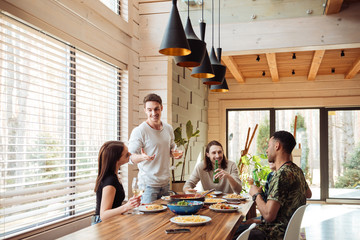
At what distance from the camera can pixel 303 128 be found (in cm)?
844

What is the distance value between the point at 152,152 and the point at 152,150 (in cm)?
2

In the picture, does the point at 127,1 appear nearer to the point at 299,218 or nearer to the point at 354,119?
the point at 299,218

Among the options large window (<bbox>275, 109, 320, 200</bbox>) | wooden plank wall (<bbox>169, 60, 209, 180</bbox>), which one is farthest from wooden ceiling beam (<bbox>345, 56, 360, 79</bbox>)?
wooden plank wall (<bbox>169, 60, 209, 180</bbox>)

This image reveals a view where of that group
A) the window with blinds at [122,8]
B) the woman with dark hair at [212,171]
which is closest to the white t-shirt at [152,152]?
the woman with dark hair at [212,171]

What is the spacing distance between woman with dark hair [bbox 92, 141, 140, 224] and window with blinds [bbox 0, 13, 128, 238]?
0.55 metres

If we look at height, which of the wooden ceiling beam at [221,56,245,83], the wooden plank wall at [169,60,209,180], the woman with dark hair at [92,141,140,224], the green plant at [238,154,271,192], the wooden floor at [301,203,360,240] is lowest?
the wooden floor at [301,203,360,240]

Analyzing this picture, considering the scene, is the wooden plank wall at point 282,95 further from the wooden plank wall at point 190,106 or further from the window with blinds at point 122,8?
the window with blinds at point 122,8

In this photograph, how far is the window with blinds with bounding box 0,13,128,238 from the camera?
2549 mm

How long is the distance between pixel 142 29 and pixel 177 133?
56.3 inches

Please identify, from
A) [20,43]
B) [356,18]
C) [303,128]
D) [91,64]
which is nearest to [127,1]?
[91,64]

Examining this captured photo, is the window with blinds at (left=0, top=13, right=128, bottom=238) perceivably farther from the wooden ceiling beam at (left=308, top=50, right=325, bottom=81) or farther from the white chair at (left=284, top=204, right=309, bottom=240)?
the wooden ceiling beam at (left=308, top=50, right=325, bottom=81)

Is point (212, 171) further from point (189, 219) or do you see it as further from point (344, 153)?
point (344, 153)

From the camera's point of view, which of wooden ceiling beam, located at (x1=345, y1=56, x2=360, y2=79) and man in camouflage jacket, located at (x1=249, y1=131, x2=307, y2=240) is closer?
man in camouflage jacket, located at (x1=249, y1=131, x2=307, y2=240)

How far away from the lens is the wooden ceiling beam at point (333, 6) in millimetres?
4078
